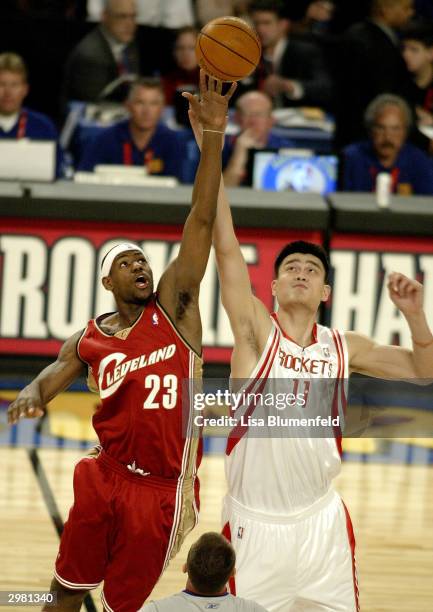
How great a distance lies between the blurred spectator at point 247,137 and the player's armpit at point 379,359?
5.76 metres

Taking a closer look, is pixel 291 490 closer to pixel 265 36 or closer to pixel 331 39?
pixel 265 36

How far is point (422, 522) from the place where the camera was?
26.8ft

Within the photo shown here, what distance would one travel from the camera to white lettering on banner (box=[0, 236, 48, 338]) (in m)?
10.0

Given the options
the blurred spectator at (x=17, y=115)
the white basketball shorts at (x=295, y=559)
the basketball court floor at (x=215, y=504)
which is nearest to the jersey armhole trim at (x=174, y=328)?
the white basketball shorts at (x=295, y=559)

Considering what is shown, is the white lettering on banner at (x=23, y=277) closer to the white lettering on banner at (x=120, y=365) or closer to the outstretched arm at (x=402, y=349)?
the white lettering on banner at (x=120, y=365)

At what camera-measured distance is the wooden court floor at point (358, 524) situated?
7.02 meters

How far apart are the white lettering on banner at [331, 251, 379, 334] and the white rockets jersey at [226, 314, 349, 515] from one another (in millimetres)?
4591

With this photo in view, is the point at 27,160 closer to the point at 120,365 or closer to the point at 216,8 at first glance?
the point at 216,8

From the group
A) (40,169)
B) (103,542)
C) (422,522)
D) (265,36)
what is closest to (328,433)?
(103,542)

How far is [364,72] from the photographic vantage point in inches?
513

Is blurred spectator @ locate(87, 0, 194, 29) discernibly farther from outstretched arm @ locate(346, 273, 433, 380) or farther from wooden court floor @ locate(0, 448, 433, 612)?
outstretched arm @ locate(346, 273, 433, 380)

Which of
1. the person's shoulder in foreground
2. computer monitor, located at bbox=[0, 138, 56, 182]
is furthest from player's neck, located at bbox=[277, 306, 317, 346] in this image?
the person's shoulder in foreground

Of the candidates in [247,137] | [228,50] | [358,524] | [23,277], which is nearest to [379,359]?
[228,50]

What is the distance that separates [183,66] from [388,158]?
2.66m
